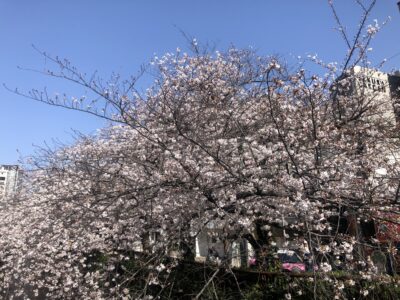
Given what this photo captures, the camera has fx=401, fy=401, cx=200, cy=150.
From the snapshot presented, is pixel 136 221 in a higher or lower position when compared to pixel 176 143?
lower

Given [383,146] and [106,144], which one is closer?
[383,146]

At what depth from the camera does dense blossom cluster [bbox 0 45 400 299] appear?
4.70 meters

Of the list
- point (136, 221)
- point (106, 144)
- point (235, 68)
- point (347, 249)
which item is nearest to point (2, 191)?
point (106, 144)

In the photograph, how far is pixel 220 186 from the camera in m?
4.89

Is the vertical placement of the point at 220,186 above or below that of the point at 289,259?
above

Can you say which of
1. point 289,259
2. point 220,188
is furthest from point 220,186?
point 289,259

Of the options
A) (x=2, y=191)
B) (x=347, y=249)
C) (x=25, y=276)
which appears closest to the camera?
(x=347, y=249)

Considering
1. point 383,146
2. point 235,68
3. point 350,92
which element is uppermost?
point 235,68

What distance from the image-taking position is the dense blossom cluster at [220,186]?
185 inches

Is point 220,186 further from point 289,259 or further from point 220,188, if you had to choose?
point 289,259

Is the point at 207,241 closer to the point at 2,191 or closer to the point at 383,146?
the point at 383,146

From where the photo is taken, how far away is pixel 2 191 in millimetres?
18172

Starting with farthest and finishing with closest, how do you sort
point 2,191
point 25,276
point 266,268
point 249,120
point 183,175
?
point 2,191
point 25,276
point 249,120
point 266,268
point 183,175

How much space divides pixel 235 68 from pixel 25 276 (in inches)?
274
